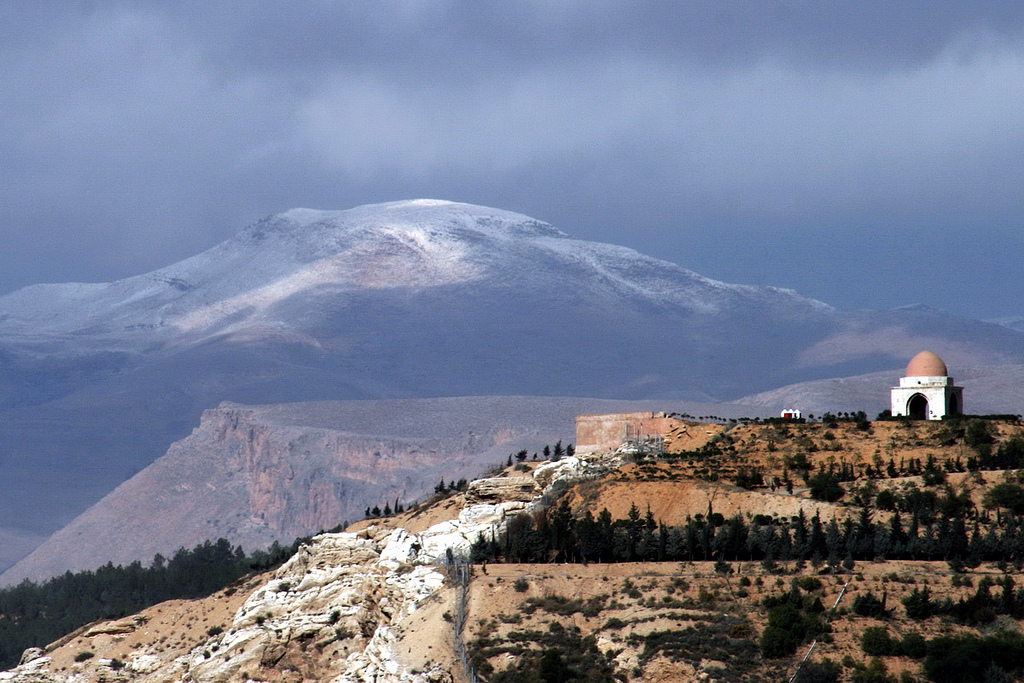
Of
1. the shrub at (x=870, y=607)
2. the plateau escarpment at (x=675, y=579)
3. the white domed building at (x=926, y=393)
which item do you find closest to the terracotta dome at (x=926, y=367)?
the white domed building at (x=926, y=393)

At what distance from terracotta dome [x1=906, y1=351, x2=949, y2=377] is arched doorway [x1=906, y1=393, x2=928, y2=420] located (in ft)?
3.86

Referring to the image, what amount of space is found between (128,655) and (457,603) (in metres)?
27.0

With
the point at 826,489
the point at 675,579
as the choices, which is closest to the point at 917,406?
the point at 826,489

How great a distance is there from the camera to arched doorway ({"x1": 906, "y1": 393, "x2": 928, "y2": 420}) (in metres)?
84.8

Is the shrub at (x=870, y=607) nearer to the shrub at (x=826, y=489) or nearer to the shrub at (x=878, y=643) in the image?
the shrub at (x=878, y=643)

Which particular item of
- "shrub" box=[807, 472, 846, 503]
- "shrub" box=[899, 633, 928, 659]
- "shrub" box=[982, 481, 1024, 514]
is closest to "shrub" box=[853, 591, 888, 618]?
"shrub" box=[899, 633, 928, 659]

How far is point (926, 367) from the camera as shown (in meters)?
85.3

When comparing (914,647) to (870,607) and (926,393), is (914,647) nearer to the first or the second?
(870,607)

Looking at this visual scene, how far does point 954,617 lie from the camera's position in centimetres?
5962

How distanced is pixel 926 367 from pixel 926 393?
1.71m

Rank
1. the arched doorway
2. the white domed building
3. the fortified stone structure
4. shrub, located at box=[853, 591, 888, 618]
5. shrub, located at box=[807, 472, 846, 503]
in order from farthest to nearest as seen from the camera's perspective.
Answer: the fortified stone structure
the arched doorway
the white domed building
shrub, located at box=[807, 472, 846, 503]
shrub, located at box=[853, 591, 888, 618]

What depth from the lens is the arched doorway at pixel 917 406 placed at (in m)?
84.8

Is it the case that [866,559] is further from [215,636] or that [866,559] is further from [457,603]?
[215,636]

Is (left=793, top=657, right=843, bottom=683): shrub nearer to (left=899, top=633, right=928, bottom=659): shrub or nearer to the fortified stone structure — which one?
(left=899, top=633, right=928, bottom=659): shrub
